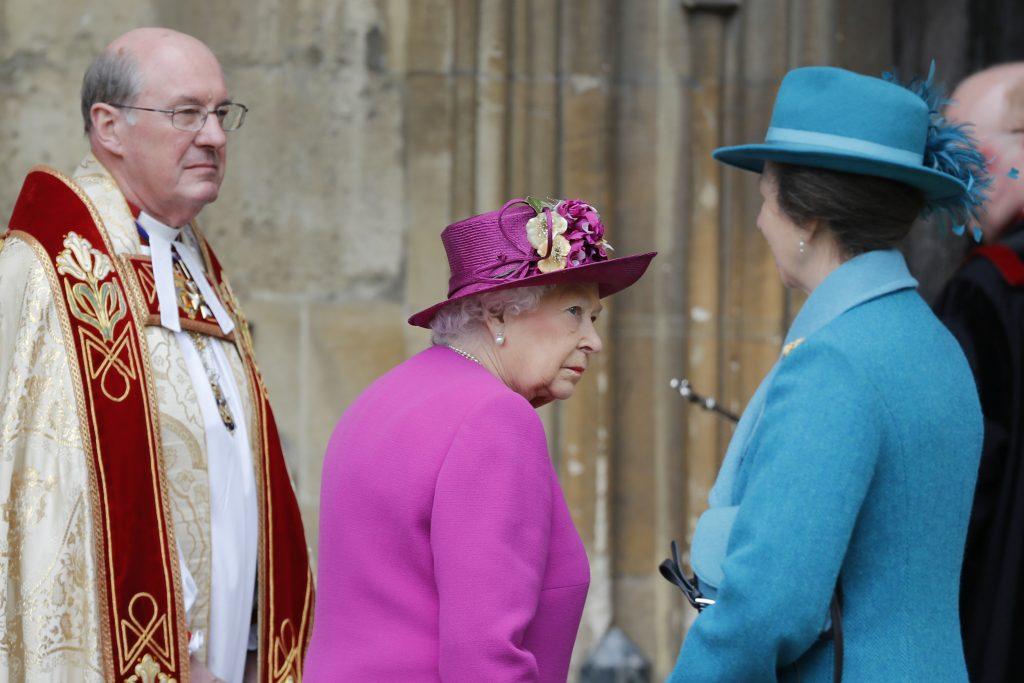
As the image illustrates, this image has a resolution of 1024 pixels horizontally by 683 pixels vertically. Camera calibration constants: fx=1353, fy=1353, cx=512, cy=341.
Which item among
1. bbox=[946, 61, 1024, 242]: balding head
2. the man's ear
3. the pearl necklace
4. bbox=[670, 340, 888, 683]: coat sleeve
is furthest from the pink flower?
bbox=[946, 61, 1024, 242]: balding head

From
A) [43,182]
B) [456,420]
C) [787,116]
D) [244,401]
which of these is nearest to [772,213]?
[787,116]

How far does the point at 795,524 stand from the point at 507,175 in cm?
241

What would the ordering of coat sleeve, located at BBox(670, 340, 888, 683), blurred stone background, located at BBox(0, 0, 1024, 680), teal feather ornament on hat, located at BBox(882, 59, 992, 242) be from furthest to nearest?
blurred stone background, located at BBox(0, 0, 1024, 680), teal feather ornament on hat, located at BBox(882, 59, 992, 242), coat sleeve, located at BBox(670, 340, 888, 683)

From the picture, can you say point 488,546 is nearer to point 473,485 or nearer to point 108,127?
point 473,485

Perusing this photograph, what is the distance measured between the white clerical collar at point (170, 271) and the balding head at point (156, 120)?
40 millimetres

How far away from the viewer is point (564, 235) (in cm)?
214

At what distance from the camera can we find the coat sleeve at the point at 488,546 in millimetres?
1865

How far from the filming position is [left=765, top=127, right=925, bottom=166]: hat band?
1.98 meters

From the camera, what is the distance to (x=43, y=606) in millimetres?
2387

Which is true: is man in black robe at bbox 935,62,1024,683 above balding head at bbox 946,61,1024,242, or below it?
below

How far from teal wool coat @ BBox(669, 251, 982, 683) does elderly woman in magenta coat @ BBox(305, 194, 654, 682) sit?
0.84 ft

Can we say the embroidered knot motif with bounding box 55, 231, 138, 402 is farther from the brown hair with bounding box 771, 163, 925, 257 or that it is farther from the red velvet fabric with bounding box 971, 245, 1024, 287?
the red velvet fabric with bounding box 971, 245, 1024, 287

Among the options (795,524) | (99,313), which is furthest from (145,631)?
(795,524)

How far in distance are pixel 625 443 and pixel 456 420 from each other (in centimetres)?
224
